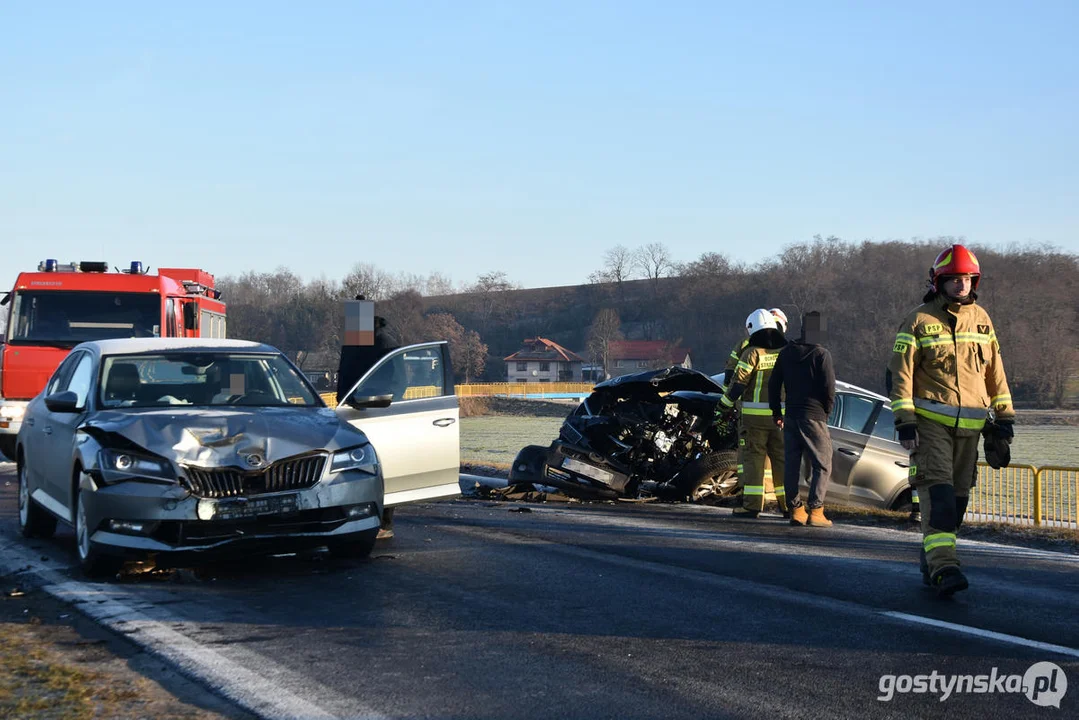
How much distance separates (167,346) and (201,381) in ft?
1.95

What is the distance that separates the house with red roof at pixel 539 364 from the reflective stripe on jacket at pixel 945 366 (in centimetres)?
14481

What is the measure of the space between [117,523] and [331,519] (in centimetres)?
133

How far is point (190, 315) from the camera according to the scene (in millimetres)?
17375

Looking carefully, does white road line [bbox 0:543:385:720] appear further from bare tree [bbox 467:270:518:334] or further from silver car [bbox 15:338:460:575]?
bare tree [bbox 467:270:518:334]

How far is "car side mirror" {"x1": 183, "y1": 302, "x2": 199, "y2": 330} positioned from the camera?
683 inches

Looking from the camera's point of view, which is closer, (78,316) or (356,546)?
(356,546)

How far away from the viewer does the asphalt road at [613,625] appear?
4656mm

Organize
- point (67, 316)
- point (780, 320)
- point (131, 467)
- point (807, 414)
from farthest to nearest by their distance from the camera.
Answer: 1. point (67, 316)
2. point (780, 320)
3. point (807, 414)
4. point (131, 467)

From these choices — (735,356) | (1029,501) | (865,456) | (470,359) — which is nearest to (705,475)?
(735,356)

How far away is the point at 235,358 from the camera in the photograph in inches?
352

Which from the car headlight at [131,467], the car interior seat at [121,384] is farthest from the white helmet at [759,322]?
the car headlight at [131,467]

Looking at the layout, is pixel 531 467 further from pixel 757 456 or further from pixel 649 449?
pixel 757 456

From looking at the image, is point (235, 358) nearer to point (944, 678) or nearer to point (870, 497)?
point (944, 678)

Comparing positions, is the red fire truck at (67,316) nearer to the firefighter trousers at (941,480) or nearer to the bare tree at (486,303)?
the firefighter trousers at (941,480)
